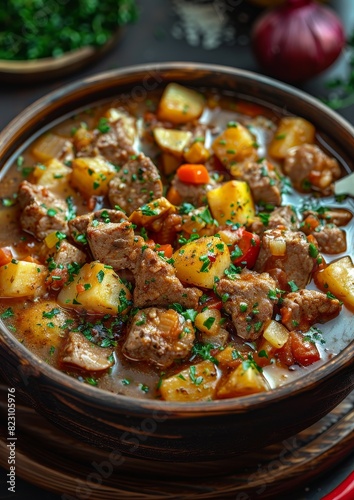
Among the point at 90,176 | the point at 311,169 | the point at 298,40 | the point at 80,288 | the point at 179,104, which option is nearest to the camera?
the point at 80,288

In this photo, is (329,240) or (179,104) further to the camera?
(179,104)

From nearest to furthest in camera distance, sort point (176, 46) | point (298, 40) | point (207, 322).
Result: 1. point (207, 322)
2. point (298, 40)
3. point (176, 46)

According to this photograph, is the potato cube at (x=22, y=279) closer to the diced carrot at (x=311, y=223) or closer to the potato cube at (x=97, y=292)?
the potato cube at (x=97, y=292)

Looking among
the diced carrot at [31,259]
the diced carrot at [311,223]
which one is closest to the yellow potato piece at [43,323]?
the diced carrot at [31,259]

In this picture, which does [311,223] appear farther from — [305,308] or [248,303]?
[248,303]

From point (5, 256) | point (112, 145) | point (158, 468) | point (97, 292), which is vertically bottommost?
point (158, 468)

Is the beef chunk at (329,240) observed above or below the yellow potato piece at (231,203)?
above

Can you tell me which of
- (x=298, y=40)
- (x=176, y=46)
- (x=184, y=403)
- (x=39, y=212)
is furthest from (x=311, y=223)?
(x=176, y=46)

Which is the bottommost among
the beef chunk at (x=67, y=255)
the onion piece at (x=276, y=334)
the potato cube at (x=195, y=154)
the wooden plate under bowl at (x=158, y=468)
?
the wooden plate under bowl at (x=158, y=468)
